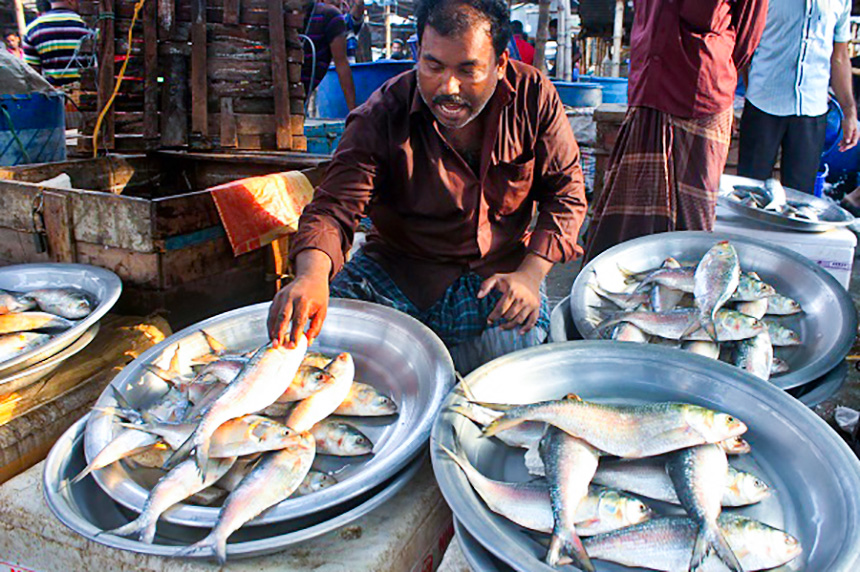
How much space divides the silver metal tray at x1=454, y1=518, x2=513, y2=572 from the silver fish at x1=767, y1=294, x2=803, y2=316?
67.0 inches

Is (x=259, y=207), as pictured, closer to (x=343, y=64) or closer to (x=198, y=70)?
(x=198, y=70)

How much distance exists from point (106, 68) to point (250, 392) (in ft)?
12.2

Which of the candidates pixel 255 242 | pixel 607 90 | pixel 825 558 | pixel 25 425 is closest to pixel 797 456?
pixel 825 558

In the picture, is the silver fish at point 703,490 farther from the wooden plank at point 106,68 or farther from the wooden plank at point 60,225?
the wooden plank at point 106,68

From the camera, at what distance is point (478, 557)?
Result: 4.32 feet

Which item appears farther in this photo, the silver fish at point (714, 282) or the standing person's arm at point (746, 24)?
the standing person's arm at point (746, 24)

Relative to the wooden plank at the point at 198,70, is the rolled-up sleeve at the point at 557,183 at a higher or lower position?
lower

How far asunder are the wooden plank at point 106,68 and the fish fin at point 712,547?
4494 millimetres

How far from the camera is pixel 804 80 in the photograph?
14.2 feet

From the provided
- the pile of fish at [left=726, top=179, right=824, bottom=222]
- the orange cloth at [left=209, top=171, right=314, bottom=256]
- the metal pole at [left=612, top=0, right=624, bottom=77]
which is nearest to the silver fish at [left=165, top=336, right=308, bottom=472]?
the orange cloth at [left=209, top=171, right=314, bottom=256]

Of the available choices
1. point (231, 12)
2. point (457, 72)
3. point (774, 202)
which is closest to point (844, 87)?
point (774, 202)

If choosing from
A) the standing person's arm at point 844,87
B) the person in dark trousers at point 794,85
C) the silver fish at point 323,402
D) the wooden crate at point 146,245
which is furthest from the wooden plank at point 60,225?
Answer: the standing person's arm at point 844,87

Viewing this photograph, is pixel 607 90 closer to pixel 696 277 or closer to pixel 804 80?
pixel 804 80

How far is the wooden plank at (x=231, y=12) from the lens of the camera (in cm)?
439
